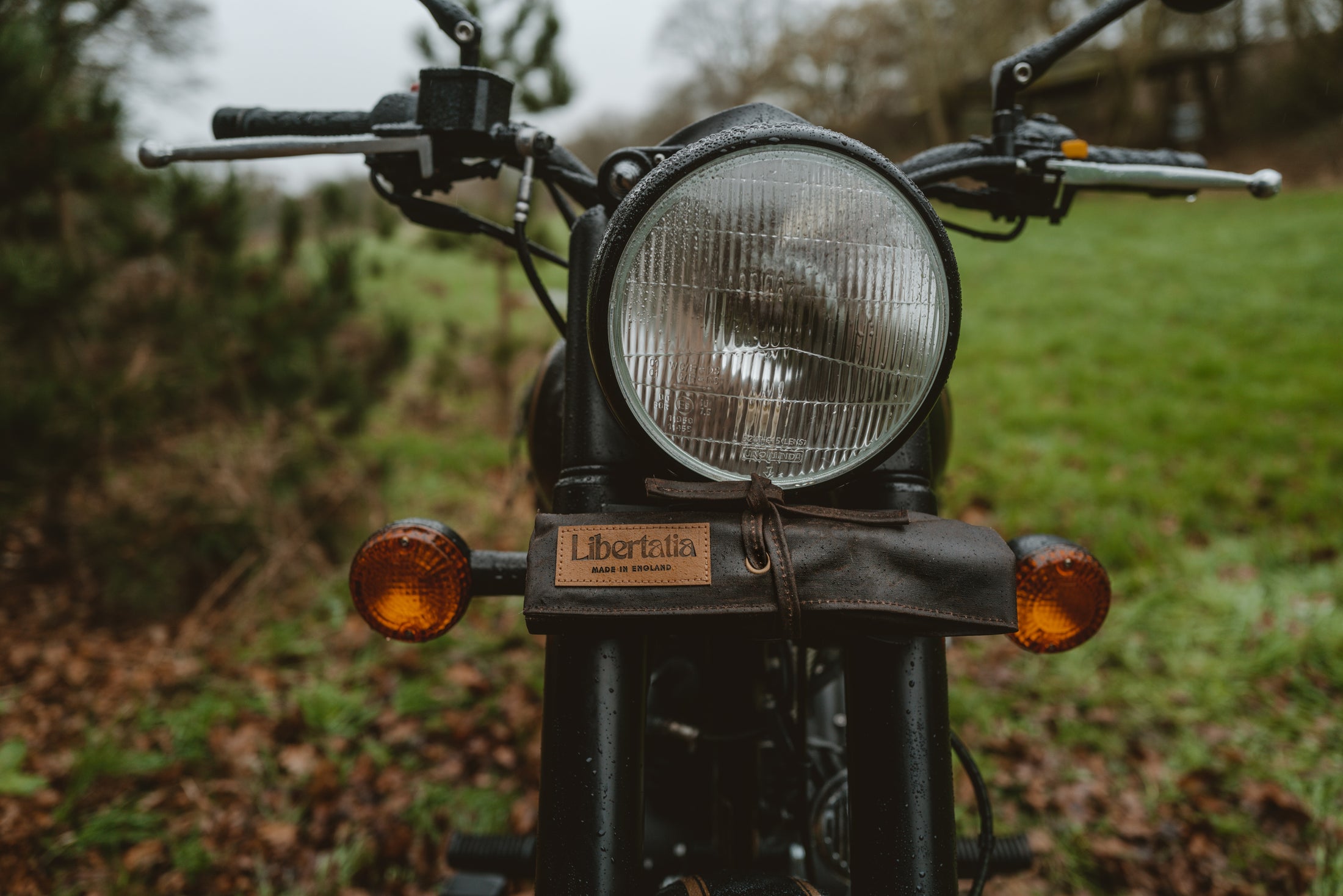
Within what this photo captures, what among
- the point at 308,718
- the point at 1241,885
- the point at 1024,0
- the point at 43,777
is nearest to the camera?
the point at 1241,885

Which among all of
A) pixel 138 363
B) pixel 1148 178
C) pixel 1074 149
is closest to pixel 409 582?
pixel 1074 149

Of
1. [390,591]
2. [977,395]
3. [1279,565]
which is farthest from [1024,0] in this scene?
[390,591]

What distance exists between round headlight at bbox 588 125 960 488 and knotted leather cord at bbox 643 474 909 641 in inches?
1.8

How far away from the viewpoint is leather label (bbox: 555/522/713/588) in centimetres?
73

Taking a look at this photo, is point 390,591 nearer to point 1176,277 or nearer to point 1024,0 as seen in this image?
point 1176,277

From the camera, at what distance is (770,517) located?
749mm

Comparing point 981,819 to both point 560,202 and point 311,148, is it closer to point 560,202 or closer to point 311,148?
point 560,202

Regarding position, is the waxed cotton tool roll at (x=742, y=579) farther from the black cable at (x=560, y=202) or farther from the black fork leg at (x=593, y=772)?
the black cable at (x=560, y=202)

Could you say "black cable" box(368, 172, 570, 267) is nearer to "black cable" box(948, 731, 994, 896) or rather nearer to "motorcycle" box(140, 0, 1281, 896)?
"motorcycle" box(140, 0, 1281, 896)

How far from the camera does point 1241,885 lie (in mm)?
1926

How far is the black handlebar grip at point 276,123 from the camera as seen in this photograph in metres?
1.31

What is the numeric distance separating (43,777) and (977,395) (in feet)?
17.0

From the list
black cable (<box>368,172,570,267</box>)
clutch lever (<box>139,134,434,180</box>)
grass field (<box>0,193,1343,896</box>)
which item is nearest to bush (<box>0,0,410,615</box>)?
grass field (<box>0,193,1343,896</box>)

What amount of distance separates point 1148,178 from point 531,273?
3.44 feet
